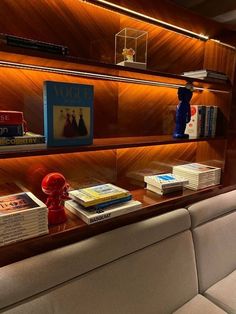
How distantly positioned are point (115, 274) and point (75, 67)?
982mm

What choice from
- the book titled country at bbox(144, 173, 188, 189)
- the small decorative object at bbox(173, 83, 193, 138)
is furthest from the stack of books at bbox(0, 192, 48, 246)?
the small decorative object at bbox(173, 83, 193, 138)

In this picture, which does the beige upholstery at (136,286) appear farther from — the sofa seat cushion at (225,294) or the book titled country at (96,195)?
the book titled country at (96,195)

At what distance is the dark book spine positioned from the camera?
0.94 meters

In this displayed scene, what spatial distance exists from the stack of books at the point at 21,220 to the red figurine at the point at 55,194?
0.25 ft

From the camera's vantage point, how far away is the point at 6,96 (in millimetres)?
1149

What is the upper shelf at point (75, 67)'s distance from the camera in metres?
0.95

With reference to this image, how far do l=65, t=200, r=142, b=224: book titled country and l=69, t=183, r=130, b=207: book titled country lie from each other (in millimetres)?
30

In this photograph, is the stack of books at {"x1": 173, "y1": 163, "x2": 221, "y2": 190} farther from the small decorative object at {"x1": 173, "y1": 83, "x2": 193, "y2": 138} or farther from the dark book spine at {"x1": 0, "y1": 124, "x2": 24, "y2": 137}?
the dark book spine at {"x1": 0, "y1": 124, "x2": 24, "y2": 137}

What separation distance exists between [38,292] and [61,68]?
982 millimetres

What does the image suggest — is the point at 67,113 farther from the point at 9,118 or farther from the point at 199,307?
the point at 199,307

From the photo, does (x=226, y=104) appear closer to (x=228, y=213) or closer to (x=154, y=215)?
(x=228, y=213)

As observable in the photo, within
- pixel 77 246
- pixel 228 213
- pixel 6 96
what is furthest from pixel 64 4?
pixel 228 213

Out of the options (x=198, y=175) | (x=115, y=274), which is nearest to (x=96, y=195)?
(x=115, y=274)

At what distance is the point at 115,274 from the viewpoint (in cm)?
116
